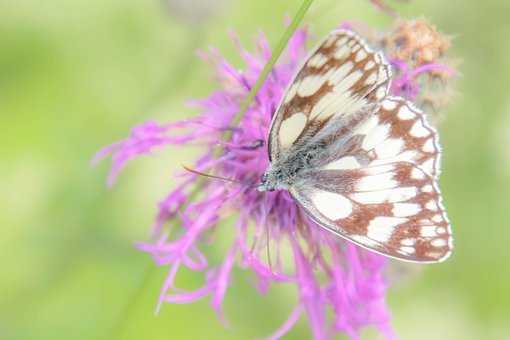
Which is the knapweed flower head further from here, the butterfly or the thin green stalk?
the butterfly

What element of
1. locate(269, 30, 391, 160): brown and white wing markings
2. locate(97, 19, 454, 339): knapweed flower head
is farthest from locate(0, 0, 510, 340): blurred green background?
locate(269, 30, 391, 160): brown and white wing markings

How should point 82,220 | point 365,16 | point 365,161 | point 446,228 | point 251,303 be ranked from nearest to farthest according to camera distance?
point 446,228 → point 365,161 → point 82,220 → point 251,303 → point 365,16

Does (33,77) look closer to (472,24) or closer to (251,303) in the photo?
Result: (251,303)

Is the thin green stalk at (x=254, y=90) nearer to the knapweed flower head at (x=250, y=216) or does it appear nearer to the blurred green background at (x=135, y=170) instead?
the knapweed flower head at (x=250, y=216)

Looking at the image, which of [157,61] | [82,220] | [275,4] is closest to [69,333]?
[82,220]

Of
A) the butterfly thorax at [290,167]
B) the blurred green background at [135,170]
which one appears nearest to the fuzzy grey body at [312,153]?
the butterfly thorax at [290,167]

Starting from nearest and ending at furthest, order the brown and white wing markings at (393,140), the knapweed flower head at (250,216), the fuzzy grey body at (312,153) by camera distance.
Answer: the brown and white wing markings at (393,140), the fuzzy grey body at (312,153), the knapweed flower head at (250,216)

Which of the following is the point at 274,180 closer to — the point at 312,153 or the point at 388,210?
the point at 312,153

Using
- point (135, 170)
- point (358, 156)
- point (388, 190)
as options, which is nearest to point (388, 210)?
point (388, 190)
